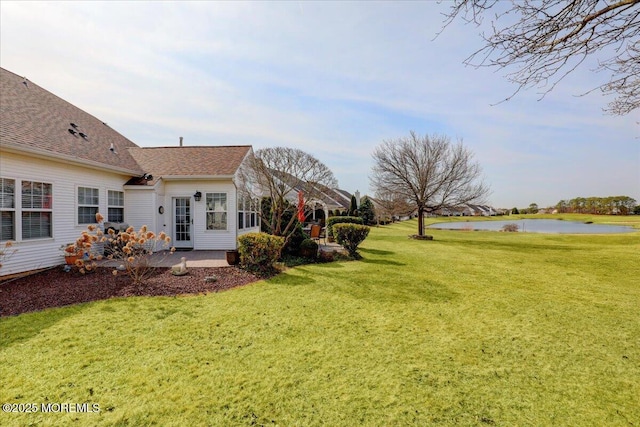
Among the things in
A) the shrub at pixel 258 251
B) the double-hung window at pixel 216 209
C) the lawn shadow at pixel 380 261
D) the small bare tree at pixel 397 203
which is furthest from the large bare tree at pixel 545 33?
the small bare tree at pixel 397 203

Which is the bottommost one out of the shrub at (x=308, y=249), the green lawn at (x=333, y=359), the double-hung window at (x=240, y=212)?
the green lawn at (x=333, y=359)

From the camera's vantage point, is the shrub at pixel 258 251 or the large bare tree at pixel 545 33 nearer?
the large bare tree at pixel 545 33

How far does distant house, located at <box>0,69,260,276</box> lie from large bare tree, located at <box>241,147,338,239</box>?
159cm

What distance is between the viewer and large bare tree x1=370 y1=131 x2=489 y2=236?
21516mm

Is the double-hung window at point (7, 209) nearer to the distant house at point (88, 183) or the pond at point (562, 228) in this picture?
the distant house at point (88, 183)

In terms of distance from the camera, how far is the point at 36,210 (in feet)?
27.2

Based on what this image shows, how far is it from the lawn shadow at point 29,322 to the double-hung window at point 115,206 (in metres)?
6.79

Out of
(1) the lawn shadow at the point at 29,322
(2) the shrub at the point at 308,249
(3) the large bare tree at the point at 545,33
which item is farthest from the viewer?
(2) the shrub at the point at 308,249

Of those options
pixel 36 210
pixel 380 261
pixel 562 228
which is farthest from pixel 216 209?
pixel 562 228

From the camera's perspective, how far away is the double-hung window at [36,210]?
26.4 feet

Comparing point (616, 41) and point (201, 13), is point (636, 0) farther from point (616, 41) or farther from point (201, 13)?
point (201, 13)

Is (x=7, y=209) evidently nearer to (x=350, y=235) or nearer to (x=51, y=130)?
(x=51, y=130)

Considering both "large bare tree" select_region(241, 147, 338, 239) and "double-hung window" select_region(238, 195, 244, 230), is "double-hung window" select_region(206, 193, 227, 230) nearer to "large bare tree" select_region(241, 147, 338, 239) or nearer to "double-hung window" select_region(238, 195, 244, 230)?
"double-hung window" select_region(238, 195, 244, 230)

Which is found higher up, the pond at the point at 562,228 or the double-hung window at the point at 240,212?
the double-hung window at the point at 240,212
